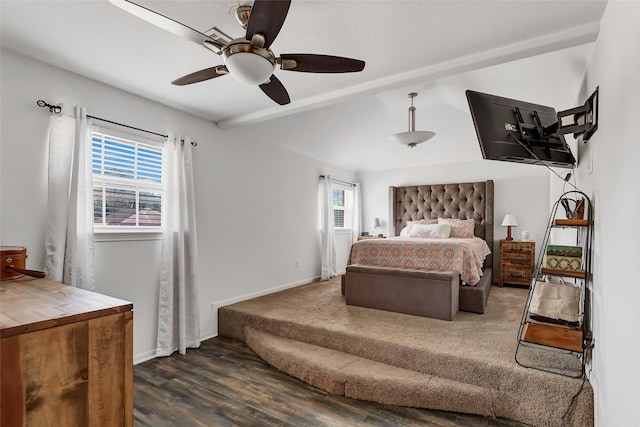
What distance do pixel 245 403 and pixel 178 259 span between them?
148cm

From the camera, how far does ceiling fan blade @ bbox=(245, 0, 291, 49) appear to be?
124 cm

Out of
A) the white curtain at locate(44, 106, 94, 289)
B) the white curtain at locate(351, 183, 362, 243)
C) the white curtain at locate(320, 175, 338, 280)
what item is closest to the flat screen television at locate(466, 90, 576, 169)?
the white curtain at locate(44, 106, 94, 289)

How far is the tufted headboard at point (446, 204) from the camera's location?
5.41m

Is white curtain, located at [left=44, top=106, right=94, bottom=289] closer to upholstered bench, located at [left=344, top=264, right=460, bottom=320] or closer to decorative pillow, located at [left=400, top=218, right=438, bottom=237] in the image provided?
upholstered bench, located at [left=344, top=264, right=460, bottom=320]

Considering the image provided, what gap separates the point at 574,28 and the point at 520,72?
1204 mm

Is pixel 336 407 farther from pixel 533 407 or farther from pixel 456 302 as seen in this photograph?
pixel 456 302

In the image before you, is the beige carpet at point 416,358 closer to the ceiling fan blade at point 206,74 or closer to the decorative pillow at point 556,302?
the decorative pillow at point 556,302

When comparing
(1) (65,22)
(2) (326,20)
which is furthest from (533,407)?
(1) (65,22)

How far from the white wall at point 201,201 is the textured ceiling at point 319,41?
0.20m

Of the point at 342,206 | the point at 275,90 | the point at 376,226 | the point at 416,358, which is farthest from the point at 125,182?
the point at 376,226

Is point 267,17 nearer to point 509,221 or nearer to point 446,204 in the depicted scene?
point 509,221

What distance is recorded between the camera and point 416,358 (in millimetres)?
2451

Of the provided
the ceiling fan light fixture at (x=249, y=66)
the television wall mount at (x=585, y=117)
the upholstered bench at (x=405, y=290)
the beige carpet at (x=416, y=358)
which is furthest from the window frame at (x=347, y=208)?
the ceiling fan light fixture at (x=249, y=66)

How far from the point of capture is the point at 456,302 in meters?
3.36
